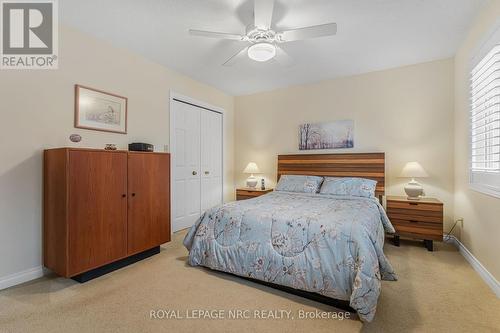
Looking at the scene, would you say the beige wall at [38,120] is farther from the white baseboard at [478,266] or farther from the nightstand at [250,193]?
the white baseboard at [478,266]

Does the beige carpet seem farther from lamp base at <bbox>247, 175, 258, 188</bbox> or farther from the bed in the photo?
lamp base at <bbox>247, 175, 258, 188</bbox>

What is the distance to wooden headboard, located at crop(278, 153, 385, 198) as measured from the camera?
11.8ft

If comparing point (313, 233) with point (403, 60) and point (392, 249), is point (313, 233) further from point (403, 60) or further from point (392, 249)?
point (403, 60)

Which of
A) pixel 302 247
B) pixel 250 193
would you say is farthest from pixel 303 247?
pixel 250 193

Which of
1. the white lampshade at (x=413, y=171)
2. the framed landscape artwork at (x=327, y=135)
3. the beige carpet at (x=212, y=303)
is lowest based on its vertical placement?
the beige carpet at (x=212, y=303)

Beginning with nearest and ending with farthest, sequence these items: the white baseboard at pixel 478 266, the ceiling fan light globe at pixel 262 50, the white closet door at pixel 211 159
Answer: the white baseboard at pixel 478 266 < the ceiling fan light globe at pixel 262 50 < the white closet door at pixel 211 159

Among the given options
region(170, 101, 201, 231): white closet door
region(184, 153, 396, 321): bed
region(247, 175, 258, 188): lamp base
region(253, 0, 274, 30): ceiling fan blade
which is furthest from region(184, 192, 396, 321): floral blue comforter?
region(247, 175, 258, 188): lamp base

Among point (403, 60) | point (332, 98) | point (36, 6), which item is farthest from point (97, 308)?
point (403, 60)

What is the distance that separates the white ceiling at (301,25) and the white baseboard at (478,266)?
2.45 m

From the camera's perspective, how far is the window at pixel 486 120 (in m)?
2.04

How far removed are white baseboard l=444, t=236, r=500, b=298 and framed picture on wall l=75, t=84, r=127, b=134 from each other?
4059 mm

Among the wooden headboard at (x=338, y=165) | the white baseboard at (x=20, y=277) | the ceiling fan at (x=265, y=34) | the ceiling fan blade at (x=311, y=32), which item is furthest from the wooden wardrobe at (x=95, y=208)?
the wooden headboard at (x=338, y=165)

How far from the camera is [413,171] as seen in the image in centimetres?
322

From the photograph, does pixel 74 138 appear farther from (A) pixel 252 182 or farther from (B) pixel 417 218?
(B) pixel 417 218
